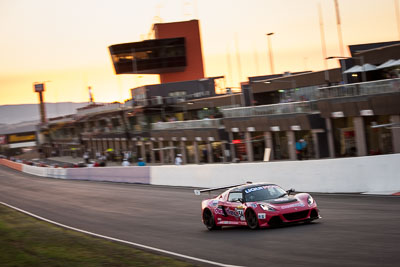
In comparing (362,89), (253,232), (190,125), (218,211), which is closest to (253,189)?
(253,232)

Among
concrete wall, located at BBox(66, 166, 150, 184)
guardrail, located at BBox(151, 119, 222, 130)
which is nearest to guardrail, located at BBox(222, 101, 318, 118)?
guardrail, located at BBox(151, 119, 222, 130)

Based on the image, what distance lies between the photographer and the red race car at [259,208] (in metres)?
13.5

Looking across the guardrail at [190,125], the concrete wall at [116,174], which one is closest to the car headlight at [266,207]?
A: the concrete wall at [116,174]

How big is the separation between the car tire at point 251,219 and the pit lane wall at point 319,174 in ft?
24.1

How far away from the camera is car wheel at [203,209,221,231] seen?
15.4m

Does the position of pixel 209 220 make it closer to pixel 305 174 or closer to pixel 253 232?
pixel 253 232

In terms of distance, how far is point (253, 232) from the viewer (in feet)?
44.9

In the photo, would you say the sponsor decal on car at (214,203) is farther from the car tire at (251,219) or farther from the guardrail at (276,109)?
the guardrail at (276,109)

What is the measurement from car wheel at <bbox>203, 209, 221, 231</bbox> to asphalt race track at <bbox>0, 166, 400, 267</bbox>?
26cm

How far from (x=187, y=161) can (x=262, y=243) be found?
4831 cm

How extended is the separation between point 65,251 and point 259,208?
15.5 ft

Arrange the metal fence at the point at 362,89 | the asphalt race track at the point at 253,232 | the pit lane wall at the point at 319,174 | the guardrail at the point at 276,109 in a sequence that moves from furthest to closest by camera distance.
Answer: the guardrail at the point at 276,109 → the metal fence at the point at 362,89 → the pit lane wall at the point at 319,174 → the asphalt race track at the point at 253,232

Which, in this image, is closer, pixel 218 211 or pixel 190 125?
pixel 218 211

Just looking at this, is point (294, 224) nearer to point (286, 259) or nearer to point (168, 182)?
point (286, 259)
